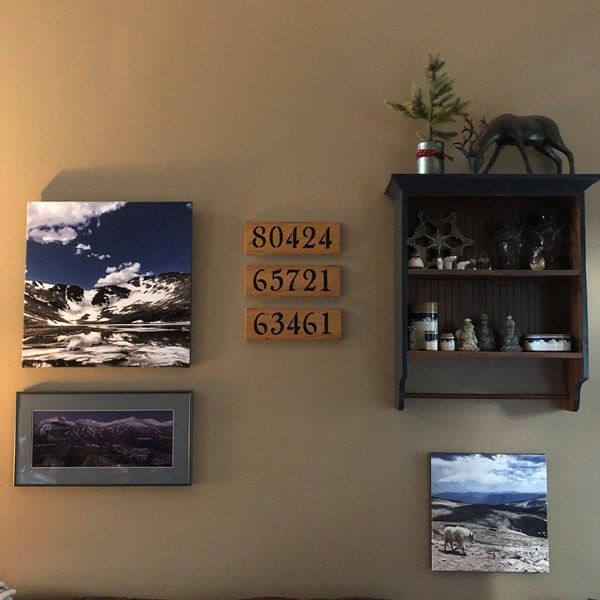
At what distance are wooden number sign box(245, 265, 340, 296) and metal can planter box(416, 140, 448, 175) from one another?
463mm

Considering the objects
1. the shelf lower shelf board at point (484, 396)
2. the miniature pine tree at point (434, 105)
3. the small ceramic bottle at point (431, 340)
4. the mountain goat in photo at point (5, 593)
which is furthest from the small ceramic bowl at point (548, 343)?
the mountain goat in photo at point (5, 593)

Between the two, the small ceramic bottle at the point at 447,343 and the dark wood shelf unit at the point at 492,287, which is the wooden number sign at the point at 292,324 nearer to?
the dark wood shelf unit at the point at 492,287

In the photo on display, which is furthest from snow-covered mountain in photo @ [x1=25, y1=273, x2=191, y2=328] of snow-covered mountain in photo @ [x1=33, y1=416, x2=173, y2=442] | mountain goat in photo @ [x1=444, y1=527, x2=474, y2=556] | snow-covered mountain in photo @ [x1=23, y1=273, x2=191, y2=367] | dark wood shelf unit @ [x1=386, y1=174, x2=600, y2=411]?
mountain goat in photo @ [x1=444, y1=527, x2=474, y2=556]

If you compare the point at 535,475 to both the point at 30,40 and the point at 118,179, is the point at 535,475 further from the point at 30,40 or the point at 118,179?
the point at 30,40

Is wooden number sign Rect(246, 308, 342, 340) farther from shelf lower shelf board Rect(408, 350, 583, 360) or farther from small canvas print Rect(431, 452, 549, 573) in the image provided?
small canvas print Rect(431, 452, 549, 573)

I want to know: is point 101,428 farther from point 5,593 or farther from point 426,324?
point 426,324

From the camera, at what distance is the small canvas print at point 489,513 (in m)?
2.29

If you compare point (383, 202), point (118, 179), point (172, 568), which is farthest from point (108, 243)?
point (172, 568)

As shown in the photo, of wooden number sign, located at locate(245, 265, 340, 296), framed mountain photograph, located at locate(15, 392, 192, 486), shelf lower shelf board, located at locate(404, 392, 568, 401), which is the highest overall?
wooden number sign, located at locate(245, 265, 340, 296)

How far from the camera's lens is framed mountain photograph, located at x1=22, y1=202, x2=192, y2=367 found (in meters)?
2.34

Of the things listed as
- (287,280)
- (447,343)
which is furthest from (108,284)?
(447,343)

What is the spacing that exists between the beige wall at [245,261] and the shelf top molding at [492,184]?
211 millimetres

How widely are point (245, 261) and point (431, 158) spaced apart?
0.73 metres

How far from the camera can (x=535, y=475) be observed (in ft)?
7.61
